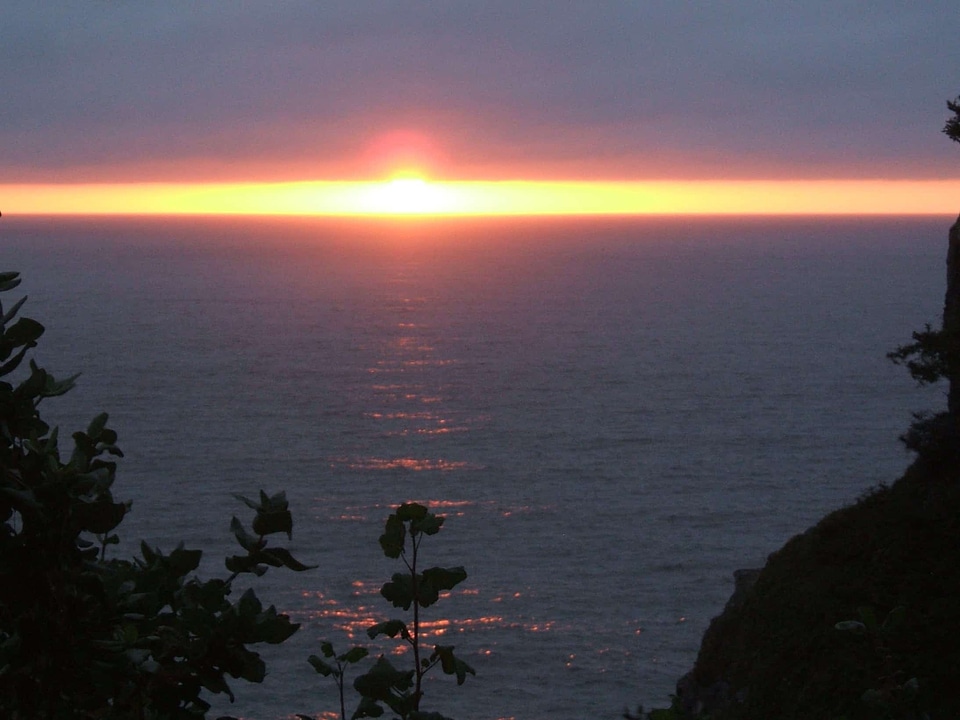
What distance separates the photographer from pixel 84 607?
9.97 ft

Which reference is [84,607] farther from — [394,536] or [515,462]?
[515,462]

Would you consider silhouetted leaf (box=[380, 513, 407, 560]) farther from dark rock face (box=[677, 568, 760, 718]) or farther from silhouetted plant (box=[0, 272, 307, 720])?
dark rock face (box=[677, 568, 760, 718])

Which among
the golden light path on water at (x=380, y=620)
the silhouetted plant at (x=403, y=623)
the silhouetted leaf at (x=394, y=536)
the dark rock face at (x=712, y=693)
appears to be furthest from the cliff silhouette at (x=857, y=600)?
the golden light path on water at (x=380, y=620)

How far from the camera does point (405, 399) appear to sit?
104375 millimetres

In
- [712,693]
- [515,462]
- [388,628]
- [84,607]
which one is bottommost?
[712,693]

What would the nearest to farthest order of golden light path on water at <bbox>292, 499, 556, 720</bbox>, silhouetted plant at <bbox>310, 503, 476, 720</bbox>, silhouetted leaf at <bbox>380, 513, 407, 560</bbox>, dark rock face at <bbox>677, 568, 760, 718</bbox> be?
silhouetted plant at <bbox>310, 503, 476, 720</bbox>, silhouetted leaf at <bbox>380, 513, 407, 560</bbox>, dark rock face at <bbox>677, 568, 760, 718</bbox>, golden light path on water at <bbox>292, 499, 556, 720</bbox>

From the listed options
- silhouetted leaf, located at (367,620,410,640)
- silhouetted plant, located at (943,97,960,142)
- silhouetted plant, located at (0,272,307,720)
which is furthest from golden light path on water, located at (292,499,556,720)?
silhouetted plant, located at (0,272,307,720)

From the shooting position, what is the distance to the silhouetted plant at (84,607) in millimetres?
2961

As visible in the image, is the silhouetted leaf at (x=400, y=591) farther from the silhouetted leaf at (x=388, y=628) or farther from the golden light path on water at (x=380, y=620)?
the golden light path on water at (x=380, y=620)

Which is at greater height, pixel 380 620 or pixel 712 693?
pixel 380 620

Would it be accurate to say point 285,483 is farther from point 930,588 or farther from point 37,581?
point 37,581

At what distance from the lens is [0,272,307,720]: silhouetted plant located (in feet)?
9.71

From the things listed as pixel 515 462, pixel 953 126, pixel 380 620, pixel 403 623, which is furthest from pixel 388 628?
pixel 515 462

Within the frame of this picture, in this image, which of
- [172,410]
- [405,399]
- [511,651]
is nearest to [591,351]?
[405,399]
